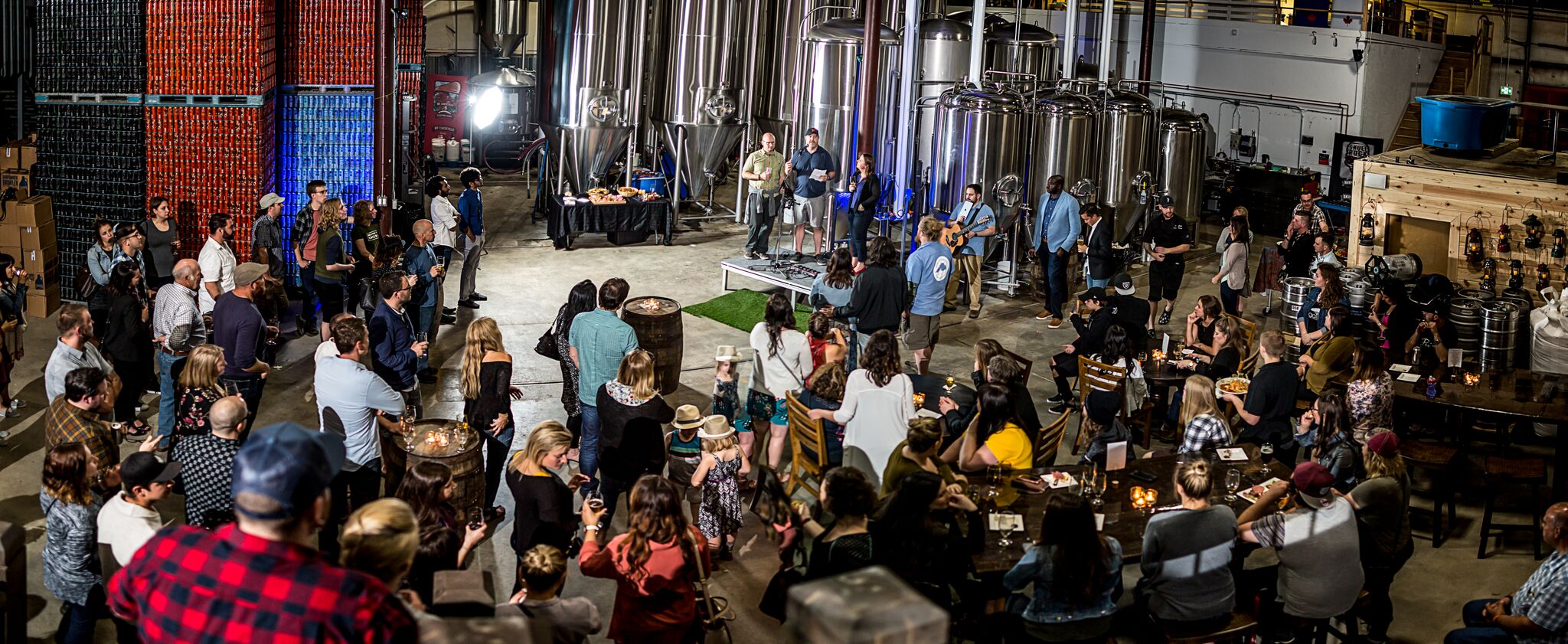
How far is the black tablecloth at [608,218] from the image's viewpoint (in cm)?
1661

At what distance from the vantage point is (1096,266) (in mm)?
13078

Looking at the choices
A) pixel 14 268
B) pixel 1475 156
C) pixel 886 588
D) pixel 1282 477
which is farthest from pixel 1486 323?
pixel 14 268

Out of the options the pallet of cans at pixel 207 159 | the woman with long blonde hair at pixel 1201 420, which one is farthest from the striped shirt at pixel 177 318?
the woman with long blonde hair at pixel 1201 420

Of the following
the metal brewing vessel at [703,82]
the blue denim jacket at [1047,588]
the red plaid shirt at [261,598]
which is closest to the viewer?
the red plaid shirt at [261,598]

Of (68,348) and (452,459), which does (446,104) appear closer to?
(68,348)

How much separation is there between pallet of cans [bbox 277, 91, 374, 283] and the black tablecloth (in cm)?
290

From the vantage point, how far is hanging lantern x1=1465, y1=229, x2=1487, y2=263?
12797 millimetres

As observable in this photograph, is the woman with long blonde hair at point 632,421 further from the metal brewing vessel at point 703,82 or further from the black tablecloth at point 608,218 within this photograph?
the metal brewing vessel at point 703,82

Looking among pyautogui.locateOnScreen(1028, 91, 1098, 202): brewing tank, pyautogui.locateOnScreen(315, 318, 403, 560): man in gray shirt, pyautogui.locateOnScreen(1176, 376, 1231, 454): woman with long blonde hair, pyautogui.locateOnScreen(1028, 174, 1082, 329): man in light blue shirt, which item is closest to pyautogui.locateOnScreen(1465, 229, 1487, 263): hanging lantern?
pyautogui.locateOnScreen(1028, 174, 1082, 329): man in light blue shirt

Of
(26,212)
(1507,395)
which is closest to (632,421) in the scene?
(1507,395)

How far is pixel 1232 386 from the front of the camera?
30.8ft

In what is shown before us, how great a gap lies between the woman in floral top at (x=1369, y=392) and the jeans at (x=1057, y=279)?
16.6ft

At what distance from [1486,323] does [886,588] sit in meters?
10.6

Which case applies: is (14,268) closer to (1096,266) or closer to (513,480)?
(513,480)
